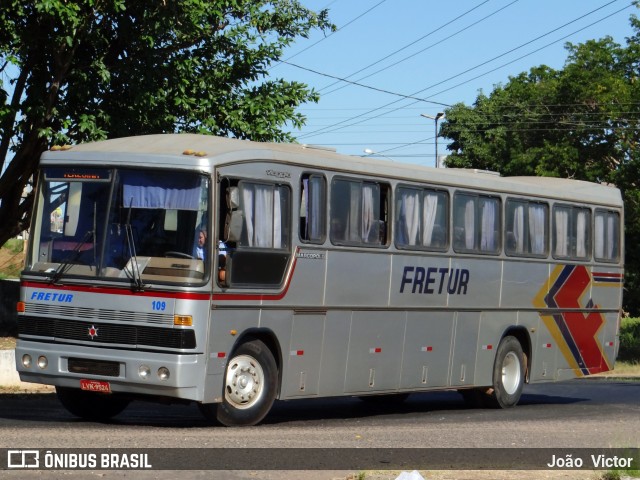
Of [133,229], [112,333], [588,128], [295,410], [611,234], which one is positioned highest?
[588,128]

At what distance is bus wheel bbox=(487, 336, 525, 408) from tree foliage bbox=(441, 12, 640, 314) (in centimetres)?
2658

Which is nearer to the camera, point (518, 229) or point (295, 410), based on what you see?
point (295, 410)

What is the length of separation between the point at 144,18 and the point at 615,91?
1233 inches

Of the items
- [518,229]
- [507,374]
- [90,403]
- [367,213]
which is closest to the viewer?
[90,403]

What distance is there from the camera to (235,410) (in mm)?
14258

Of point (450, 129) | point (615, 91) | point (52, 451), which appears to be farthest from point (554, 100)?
point (52, 451)

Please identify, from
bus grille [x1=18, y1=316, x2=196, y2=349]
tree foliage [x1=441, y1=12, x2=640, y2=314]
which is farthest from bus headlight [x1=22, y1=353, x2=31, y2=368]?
tree foliage [x1=441, y1=12, x2=640, y2=314]

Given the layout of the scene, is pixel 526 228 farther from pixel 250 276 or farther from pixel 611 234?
pixel 250 276

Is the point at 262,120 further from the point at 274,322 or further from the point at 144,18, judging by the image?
the point at 274,322

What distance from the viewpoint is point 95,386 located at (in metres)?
13.6

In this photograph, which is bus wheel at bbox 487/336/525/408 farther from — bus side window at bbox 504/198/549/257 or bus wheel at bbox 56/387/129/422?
bus wheel at bbox 56/387/129/422

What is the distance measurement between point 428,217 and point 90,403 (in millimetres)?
5643

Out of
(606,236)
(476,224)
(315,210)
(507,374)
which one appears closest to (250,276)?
(315,210)

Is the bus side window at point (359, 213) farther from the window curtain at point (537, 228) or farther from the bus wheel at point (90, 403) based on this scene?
the window curtain at point (537, 228)
